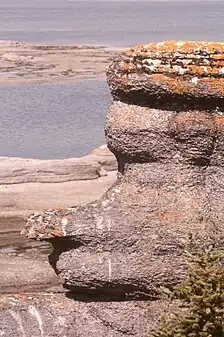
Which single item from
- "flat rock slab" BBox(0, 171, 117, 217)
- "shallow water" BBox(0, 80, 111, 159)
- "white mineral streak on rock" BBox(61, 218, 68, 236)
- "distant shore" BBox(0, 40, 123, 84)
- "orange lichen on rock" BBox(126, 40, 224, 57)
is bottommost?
"distant shore" BBox(0, 40, 123, 84)

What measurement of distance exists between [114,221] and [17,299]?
3.52 ft

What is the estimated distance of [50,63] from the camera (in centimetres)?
5872

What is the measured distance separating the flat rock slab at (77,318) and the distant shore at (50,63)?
41.8 meters

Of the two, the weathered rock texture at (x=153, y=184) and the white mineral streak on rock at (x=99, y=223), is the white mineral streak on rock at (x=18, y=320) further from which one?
the white mineral streak on rock at (x=99, y=223)

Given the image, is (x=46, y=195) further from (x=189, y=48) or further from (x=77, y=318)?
(x=189, y=48)

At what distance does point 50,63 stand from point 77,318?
51.1 metres

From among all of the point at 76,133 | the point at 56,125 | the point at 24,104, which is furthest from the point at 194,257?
the point at 24,104

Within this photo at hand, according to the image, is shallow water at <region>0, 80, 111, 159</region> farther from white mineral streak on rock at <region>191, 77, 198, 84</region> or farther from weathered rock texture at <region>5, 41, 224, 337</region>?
white mineral streak on rock at <region>191, 77, 198, 84</region>

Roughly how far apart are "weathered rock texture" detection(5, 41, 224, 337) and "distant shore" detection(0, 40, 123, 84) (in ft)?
138

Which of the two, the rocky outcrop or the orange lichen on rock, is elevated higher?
the orange lichen on rock

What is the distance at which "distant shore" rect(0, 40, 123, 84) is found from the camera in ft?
174

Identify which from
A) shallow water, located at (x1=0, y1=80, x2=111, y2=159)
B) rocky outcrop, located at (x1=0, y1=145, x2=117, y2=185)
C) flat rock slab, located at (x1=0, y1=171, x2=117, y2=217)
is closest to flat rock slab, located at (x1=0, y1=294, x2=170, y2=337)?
flat rock slab, located at (x1=0, y1=171, x2=117, y2=217)

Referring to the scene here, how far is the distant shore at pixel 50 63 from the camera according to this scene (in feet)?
174

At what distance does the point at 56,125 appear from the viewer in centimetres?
3703
